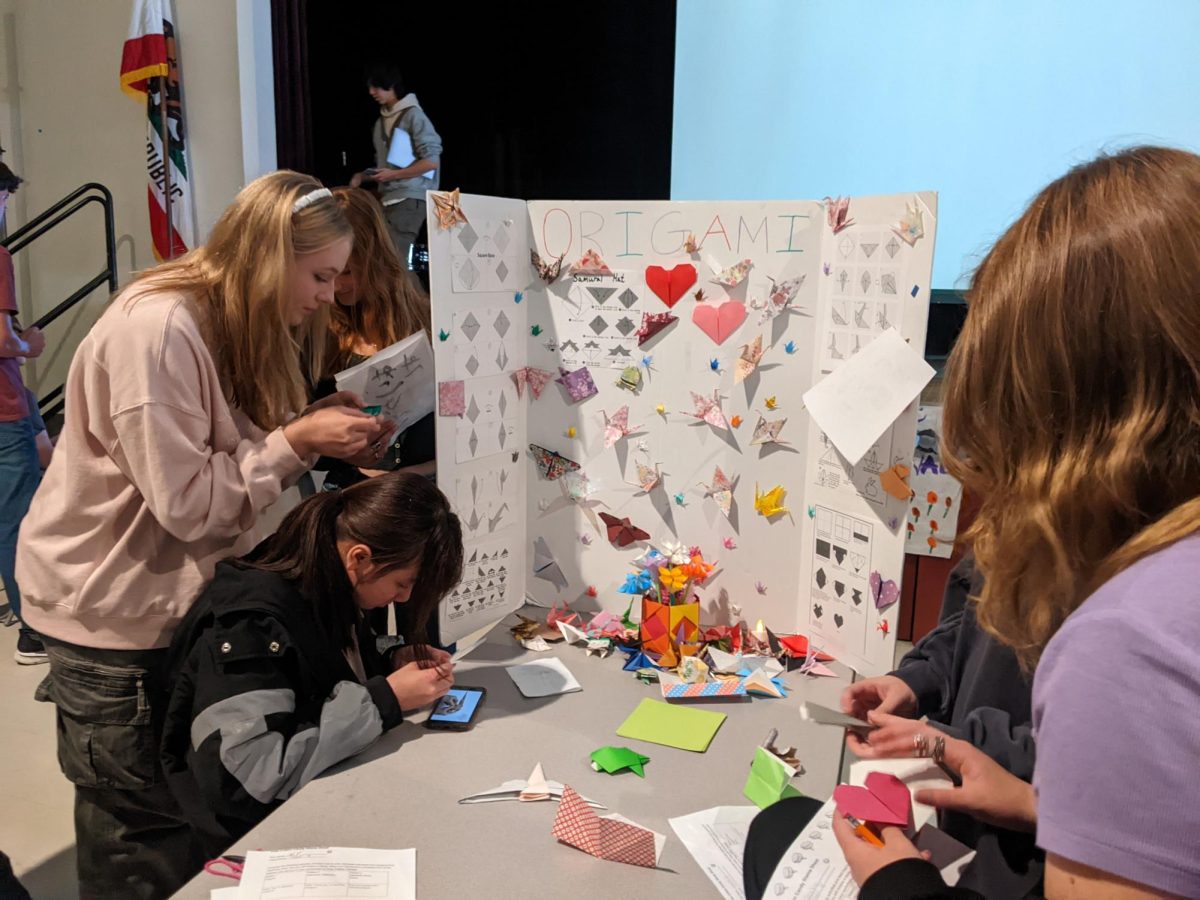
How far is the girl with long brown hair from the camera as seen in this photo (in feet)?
4.26

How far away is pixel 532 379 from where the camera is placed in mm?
1915

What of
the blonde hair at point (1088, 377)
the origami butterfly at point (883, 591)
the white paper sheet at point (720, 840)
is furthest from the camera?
the origami butterfly at point (883, 591)

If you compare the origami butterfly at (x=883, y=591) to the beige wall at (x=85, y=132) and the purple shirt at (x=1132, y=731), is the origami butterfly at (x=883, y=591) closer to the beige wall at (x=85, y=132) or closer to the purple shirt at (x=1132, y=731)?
the purple shirt at (x=1132, y=731)

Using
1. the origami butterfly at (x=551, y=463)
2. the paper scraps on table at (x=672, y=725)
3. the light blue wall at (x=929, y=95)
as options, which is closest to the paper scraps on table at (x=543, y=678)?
the paper scraps on table at (x=672, y=725)

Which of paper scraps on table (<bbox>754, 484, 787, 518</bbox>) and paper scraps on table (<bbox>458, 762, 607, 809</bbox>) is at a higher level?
paper scraps on table (<bbox>754, 484, 787, 518</bbox>)

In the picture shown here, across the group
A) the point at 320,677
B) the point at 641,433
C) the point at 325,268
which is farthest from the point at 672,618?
the point at 325,268

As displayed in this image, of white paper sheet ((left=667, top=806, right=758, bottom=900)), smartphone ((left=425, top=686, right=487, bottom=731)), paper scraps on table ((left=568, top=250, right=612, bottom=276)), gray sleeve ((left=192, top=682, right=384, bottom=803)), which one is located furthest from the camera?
paper scraps on table ((left=568, top=250, right=612, bottom=276))

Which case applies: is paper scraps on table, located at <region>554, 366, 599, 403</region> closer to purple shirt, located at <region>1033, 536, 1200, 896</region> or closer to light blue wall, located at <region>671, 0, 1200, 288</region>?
purple shirt, located at <region>1033, 536, 1200, 896</region>

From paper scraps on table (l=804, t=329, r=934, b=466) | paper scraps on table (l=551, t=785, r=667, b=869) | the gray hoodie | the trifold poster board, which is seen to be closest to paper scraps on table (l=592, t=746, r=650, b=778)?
paper scraps on table (l=551, t=785, r=667, b=869)

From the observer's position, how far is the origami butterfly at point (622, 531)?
73.7 inches

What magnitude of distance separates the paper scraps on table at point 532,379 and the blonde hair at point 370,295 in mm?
231

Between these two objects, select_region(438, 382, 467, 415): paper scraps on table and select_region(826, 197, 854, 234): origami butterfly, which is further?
select_region(438, 382, 467, 415): paper scraps on table

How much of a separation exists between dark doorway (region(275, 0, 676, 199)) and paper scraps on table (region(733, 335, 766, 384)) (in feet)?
7.69

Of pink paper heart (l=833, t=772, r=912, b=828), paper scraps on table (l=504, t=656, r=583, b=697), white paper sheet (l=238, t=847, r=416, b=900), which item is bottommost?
paper scraps on table (l=504, t=656, r=583, b=697)
